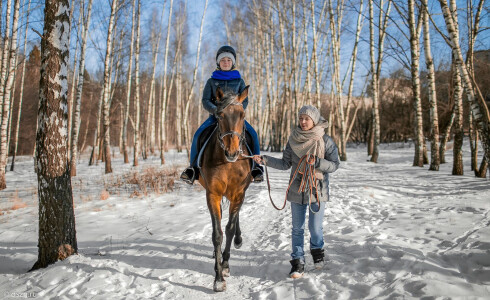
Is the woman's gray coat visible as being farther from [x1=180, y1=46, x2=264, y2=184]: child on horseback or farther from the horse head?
the horse head

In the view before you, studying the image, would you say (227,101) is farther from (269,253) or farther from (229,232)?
(269,253)

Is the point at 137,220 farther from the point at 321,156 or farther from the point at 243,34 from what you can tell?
the point at 243,34

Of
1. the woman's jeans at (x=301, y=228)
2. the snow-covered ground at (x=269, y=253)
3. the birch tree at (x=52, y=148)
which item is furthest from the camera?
the birch tree at (x=52, y=148)

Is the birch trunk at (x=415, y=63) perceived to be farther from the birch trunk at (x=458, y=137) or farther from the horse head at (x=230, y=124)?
the horse head at (x=230, y=124)

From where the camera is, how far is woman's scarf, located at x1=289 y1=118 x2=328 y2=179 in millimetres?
3156

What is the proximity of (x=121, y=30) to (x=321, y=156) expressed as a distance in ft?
59.2

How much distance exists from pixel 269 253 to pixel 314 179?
1.47 metres

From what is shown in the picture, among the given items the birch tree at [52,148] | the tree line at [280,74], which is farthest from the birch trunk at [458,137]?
the birch tree at [52,148]

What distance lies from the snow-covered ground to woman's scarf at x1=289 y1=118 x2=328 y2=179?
4.29 ft

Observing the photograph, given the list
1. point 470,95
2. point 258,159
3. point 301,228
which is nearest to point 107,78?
point 258,159

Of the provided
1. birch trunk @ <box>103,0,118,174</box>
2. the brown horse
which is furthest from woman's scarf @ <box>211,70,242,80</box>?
birch trunk @ <box>103,0,118,174</box>

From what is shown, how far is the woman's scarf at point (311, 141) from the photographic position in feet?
10.4

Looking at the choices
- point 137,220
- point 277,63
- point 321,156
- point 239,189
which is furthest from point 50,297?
point 277,63

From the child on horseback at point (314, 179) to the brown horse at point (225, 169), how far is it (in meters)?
0.41
